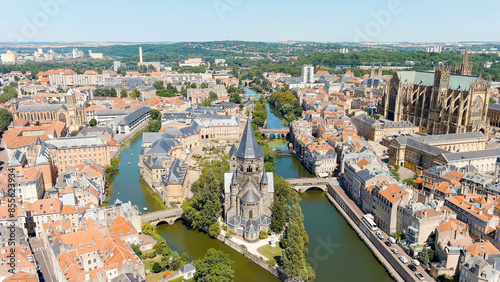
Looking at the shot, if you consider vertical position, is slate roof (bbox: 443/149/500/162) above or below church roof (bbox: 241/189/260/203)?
above

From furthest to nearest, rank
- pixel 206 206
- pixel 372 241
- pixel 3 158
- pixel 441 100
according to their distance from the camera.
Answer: pixel 441 100, pixel 3 158, pixel 206 206, pixel 372 241

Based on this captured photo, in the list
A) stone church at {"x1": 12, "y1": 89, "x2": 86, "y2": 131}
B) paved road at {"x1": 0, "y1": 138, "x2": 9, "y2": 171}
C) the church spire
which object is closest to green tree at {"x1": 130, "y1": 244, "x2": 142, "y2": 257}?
paved road at {"x1": 0, "y1": 138, "x2": 9, "y2": 171}

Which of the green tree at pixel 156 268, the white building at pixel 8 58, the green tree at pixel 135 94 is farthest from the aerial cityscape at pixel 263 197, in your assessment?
the white building at pixel 8 58

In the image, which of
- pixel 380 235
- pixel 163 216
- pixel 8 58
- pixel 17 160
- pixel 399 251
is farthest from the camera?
pixel 8 58

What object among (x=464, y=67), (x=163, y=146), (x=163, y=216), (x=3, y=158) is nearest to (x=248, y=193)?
(x=163, y=216)

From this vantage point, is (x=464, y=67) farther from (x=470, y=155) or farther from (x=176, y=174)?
(x=176, y=174)

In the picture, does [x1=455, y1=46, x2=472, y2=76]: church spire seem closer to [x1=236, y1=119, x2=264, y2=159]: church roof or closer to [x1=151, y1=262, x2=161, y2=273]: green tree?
[x1=236, y1=119, x2=264, y2=159]: church roof
